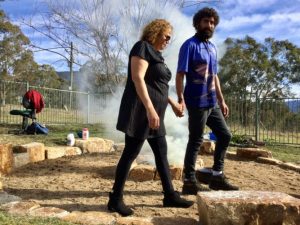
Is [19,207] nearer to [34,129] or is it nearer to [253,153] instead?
[253,153]

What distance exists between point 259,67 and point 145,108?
26156mm

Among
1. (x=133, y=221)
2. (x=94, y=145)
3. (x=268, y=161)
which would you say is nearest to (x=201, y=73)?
(x=133, y=221)

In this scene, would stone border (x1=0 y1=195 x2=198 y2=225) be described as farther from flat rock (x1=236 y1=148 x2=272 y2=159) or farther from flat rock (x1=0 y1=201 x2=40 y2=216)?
flat rock (x1=236 y1=148 x2=272 y2=159)

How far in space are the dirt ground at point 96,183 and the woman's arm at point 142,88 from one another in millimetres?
721

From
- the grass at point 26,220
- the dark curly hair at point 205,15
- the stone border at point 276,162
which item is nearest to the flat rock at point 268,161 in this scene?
the stone border at point 276,162

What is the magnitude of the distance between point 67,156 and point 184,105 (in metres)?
2.77

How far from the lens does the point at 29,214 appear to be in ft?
9.86

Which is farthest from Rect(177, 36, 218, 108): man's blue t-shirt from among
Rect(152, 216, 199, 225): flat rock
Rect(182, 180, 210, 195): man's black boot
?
Rect(152, 216, 199, 225): flat rock

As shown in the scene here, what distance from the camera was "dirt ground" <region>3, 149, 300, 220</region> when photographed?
347cm

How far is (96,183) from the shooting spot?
14.1ft

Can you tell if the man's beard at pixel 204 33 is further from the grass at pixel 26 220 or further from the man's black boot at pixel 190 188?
the grass at pixel 26 220

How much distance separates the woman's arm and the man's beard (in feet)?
3.15

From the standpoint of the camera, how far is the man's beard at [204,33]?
12.6 ft

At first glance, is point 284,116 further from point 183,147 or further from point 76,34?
point 183,147
